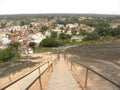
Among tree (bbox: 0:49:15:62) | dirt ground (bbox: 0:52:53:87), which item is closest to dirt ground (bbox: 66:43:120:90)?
dirt ground (bbox: 0:52:53:87)

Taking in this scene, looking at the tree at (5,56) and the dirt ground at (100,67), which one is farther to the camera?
the tree at (5,56)

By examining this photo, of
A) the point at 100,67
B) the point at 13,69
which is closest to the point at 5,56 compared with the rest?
the point at 13,69

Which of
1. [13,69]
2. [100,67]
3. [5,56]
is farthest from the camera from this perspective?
[5,56]

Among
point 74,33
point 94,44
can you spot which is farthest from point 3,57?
point 74,33

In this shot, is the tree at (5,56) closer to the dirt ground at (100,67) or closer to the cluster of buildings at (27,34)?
the dirt ground at (100,67)

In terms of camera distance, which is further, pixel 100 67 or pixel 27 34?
pixel 27 34

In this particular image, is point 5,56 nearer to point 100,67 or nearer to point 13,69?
point 13,69

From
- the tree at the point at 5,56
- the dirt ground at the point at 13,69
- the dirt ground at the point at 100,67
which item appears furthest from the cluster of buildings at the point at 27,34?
the dirt ground at the point at 13,69

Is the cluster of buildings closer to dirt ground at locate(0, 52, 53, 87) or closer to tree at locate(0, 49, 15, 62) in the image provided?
tree at locate(0, 49, 15, 62)

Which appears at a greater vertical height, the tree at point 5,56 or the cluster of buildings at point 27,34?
the tree at point 5,56

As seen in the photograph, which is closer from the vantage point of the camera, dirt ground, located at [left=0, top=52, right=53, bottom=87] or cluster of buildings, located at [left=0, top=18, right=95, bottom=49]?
dirt ground, located at [left=0, top=52, right=53, bottom=87]

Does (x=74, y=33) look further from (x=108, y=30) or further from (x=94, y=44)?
(x=94, y=44)

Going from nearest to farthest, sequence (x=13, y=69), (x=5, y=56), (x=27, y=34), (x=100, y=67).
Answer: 1. (x=100, y=67)
2. (x=13, y=69)
3. (x=5, y=56)
4. (x=27, y=34)

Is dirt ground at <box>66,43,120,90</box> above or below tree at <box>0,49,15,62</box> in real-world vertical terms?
above
